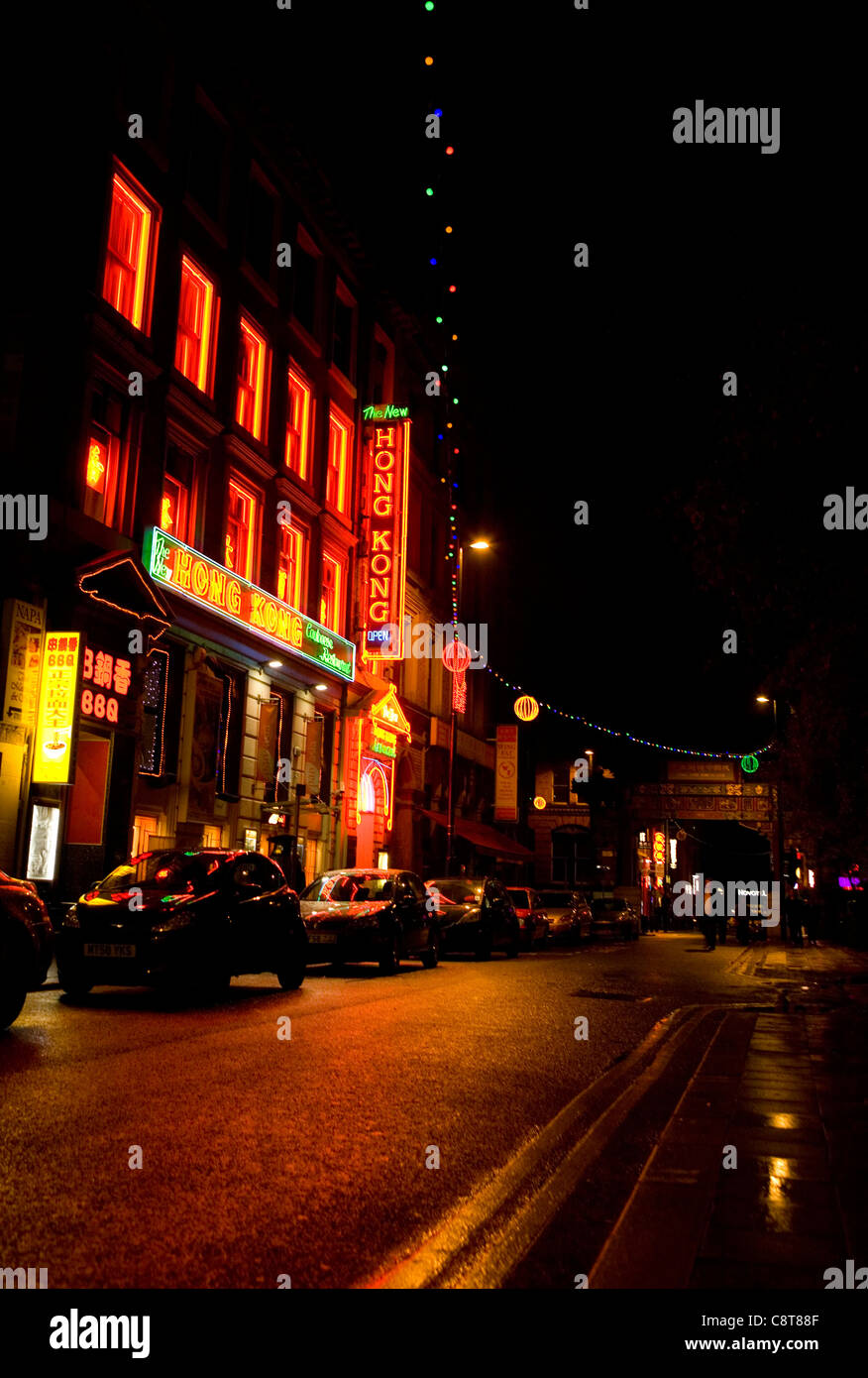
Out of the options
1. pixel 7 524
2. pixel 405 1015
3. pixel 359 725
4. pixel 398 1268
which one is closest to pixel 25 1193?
pixel 398 1268

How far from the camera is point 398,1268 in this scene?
3.77 m

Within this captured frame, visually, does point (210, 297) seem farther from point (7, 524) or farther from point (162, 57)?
point (7, 524)

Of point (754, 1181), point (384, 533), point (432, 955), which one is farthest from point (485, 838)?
point (754, 1181)

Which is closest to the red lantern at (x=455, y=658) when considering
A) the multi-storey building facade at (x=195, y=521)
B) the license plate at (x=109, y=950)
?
the multi-storey building facade at (x=195, y=521)

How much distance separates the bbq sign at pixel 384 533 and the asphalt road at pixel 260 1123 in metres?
20.6

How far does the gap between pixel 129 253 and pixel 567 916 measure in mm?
22874

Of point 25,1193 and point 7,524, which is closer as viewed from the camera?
point 25,1193

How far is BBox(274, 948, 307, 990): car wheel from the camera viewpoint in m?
14.0

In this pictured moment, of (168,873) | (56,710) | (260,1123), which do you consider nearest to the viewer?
(260,1123)

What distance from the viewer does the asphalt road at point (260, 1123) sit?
13.0 ft

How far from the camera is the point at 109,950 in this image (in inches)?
462

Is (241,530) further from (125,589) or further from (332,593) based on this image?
(125,589)

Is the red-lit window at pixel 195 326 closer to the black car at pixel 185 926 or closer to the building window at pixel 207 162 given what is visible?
the building window at pixel 207 162
